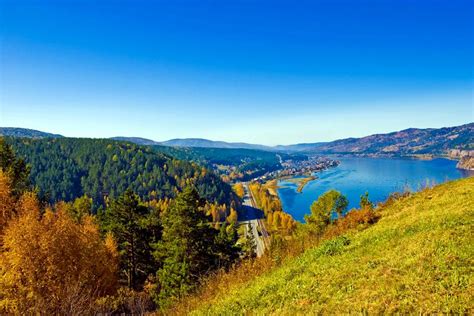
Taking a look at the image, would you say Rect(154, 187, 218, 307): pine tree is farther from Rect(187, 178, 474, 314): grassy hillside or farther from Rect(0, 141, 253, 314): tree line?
Rect(187, 178, 474, 314): grassy hillside

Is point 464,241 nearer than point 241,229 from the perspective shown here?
Yes

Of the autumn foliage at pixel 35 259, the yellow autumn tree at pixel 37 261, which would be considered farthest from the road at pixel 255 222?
the yellow autumn tree at pixel 37 261

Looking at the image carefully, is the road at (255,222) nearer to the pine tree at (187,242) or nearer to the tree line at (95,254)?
the tree line at (95,254)

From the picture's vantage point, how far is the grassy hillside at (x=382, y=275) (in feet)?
27.6

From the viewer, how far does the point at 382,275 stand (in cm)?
1038

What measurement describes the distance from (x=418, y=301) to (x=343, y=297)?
229cm

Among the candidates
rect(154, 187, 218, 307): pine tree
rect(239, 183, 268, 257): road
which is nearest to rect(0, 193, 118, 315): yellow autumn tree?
rect(154, 187, 218, 307): pine tree

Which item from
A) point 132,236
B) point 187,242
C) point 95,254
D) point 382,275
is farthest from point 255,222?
point 382,275

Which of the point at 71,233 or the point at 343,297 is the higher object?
the point at 343,297

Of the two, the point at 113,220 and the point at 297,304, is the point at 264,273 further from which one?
the point at 113,220

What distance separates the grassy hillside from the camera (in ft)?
27.6

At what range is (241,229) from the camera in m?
133

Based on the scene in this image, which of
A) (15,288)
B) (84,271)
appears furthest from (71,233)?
(15,288)

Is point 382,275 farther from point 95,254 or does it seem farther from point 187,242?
point 95,254
